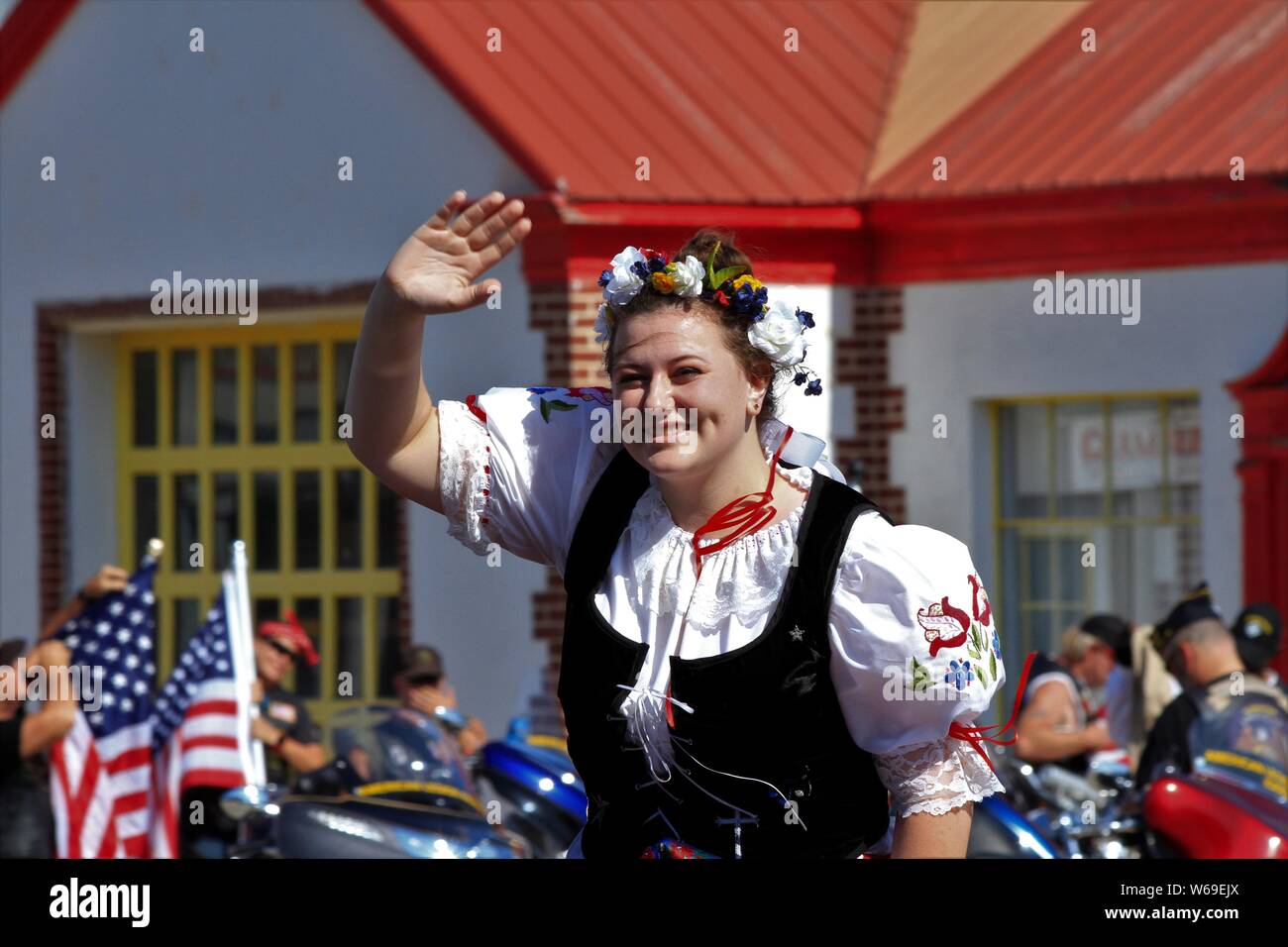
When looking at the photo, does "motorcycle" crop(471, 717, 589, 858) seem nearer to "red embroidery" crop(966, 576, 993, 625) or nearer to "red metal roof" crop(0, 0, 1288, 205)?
"red embroidery" crop(966, 576, 993, 625)

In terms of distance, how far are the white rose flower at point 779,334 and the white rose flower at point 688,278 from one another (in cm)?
9

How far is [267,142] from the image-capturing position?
10.1 m

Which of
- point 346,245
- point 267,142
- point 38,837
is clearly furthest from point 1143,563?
point 38,837

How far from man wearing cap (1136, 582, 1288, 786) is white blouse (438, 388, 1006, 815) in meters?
3.60

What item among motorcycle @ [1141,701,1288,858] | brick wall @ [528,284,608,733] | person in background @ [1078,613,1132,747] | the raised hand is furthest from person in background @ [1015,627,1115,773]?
the raised hand

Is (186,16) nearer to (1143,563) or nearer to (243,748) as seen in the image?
(243,748)

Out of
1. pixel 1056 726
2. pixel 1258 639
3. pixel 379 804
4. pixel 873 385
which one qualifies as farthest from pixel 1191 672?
pixel 873 385

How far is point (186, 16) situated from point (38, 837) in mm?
5464

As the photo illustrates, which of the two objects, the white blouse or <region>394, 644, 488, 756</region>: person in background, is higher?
the white blouse

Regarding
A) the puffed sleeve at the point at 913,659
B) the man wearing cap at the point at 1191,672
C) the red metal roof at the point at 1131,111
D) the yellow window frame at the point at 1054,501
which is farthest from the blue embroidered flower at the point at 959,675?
the yellow window frame at the point at 1054,501

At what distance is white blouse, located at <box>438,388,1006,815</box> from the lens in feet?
8.20

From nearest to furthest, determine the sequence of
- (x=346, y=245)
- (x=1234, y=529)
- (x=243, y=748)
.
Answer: (x=243, y=748) → (x=1234, y=529) → (x=346, y=245)

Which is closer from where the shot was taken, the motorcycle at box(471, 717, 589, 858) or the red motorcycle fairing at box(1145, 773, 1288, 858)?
the red motorcycle fairing at box(1145, 773, 1288, 858)

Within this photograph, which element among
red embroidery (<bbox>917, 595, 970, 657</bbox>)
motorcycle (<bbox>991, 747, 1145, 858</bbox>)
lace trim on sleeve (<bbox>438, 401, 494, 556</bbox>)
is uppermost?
lace trim on sleeve (<bbox>438, 401, 494, 556</bbox>)
